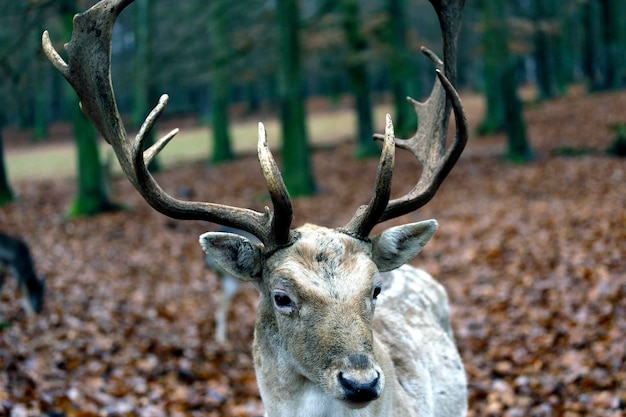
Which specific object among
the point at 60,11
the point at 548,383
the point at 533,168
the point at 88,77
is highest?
the point at 60,11

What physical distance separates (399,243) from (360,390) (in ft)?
3.86

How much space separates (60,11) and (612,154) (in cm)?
1379

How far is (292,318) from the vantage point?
13.0 feet

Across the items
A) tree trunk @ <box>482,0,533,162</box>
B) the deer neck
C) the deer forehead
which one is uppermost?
tree trunk @ <box>482,0,533,162</box>

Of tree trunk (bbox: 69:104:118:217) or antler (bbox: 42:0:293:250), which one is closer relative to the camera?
antler (bbox: 42:0:293:250)

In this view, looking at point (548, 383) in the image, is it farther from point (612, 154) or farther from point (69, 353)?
point (612, 154)

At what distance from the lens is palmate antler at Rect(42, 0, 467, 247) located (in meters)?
4.12

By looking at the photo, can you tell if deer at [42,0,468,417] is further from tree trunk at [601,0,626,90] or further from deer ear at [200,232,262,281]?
tree trunk at [601,0,626,90]

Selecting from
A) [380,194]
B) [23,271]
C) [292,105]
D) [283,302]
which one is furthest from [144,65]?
[283,302]

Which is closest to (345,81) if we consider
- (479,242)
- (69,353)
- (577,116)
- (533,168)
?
(577,116)

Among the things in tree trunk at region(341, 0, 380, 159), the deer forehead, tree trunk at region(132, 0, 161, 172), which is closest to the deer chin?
the deer forehead

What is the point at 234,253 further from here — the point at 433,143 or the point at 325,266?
the point at 433,143

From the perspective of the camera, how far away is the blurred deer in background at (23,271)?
10070 mm

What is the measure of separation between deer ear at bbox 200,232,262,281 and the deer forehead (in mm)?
115
